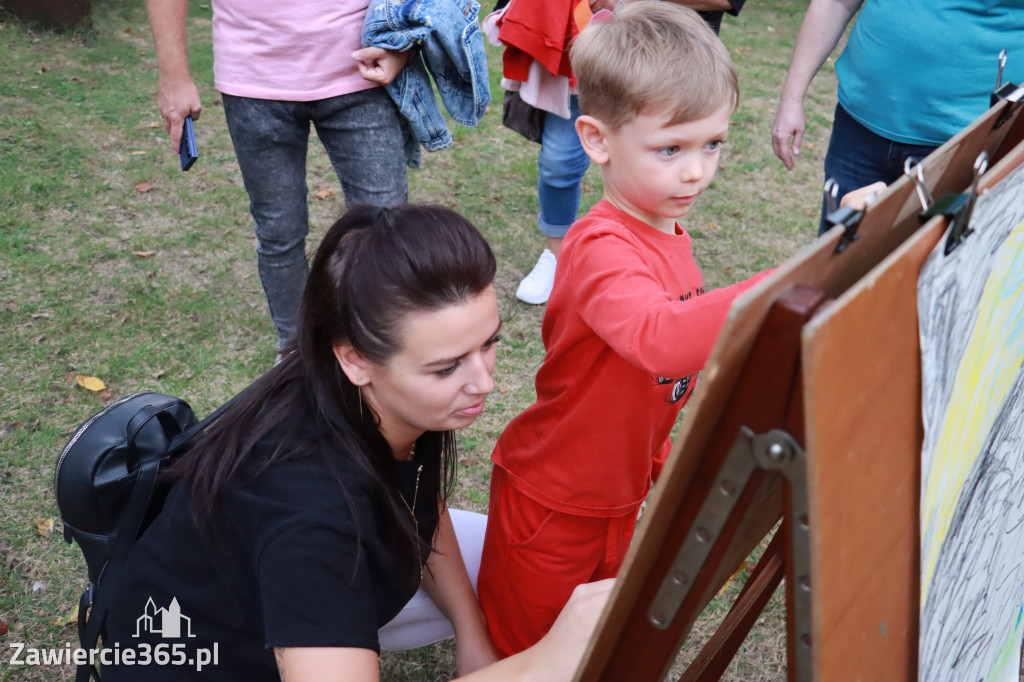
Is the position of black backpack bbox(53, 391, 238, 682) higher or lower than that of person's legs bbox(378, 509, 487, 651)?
higher

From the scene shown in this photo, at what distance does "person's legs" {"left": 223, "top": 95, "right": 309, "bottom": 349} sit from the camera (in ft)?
8.55

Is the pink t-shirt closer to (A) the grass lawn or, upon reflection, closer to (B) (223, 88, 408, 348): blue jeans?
(B) (223, 88, 408, 348): blue jeans

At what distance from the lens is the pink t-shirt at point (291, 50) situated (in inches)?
99.2

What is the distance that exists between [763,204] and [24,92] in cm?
458

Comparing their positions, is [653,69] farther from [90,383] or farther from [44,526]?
[90,383]

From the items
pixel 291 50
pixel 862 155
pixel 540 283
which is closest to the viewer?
pixel 862 155

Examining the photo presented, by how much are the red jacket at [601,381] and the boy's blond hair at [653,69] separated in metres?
0.19

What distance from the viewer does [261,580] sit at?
131cm

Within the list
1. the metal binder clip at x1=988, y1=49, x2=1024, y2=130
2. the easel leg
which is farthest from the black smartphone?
the metal binder clip at x1=988, y1=49, x2=1024, y2=130

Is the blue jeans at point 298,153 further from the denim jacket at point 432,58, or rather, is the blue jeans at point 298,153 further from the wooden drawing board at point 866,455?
the wooden drawing board at point 866,455

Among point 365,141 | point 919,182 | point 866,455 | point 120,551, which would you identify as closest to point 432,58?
point 365,141

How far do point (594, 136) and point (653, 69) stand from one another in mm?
165

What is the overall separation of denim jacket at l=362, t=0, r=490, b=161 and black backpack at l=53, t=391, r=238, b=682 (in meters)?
1.40

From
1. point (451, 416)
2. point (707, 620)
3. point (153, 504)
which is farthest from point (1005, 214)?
point (707, 620)
